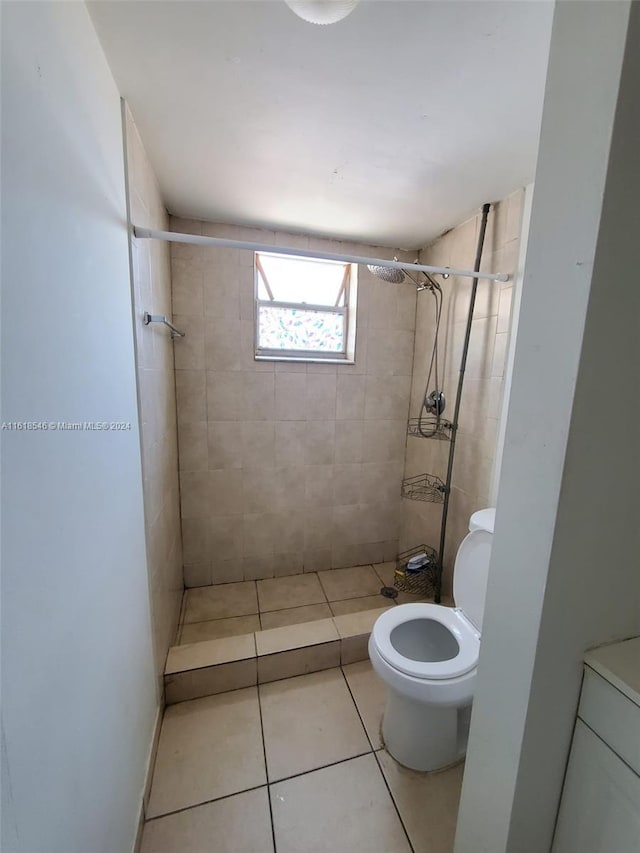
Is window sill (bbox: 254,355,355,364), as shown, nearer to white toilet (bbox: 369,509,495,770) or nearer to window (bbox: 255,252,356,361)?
window (bbox: 255,252,356,361)

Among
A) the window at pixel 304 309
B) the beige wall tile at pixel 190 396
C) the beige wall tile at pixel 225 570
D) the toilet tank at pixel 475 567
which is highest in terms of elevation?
the window at pixel 304 309

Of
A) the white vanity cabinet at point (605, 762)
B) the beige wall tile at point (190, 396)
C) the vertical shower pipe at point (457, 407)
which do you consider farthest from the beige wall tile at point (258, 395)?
the white vanity cabinet at point (605, 762)

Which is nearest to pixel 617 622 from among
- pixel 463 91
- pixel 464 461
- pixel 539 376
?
pixel 539 376

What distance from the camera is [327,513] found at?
2301mm

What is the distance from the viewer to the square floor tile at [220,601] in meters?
1.91

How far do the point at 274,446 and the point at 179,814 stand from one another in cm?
156

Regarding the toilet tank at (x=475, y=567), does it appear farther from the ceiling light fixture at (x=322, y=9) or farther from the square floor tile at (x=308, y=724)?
the ceiling light fixture at (x=322, y=9)

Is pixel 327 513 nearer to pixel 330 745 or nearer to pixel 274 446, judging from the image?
pixel 274 446

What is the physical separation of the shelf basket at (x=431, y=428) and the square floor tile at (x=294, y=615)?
47.1 inches

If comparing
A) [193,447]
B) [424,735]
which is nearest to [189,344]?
[193,447]

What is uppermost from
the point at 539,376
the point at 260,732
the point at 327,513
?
the point at 539,376

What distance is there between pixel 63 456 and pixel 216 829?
1.34 metres

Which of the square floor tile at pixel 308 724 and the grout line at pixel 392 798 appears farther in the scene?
the square floor tile at pixel 308 724

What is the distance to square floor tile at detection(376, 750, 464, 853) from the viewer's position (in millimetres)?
1069
